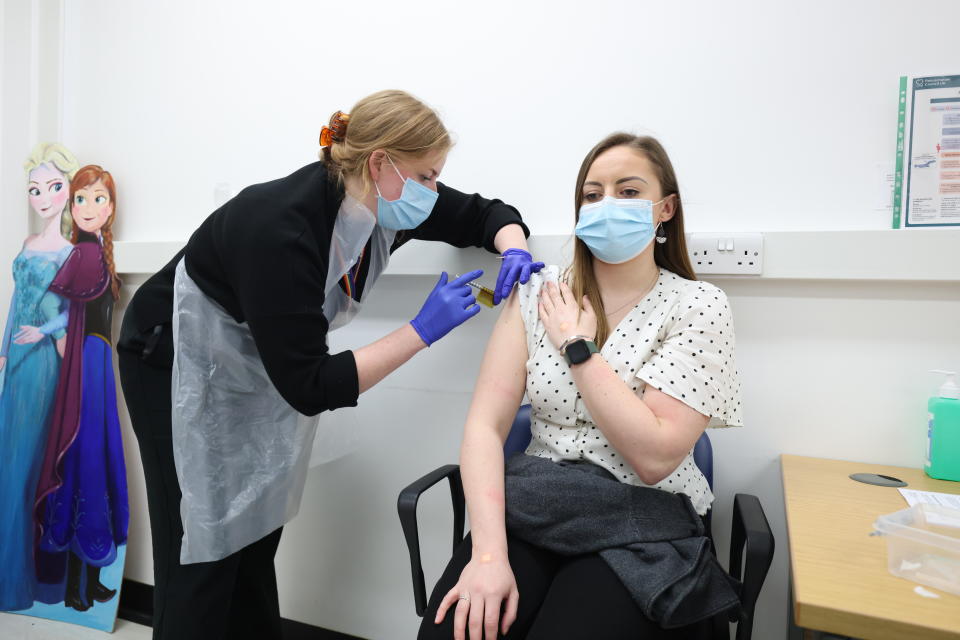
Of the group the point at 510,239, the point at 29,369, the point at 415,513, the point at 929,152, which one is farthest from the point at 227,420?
the point at 929,152

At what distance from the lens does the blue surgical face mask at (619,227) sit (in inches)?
47.9

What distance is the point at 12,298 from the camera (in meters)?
2.17

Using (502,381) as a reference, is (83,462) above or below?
below

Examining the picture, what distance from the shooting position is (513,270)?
1332 mm

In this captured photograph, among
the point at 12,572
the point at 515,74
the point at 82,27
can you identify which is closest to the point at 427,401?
the point at 515,74

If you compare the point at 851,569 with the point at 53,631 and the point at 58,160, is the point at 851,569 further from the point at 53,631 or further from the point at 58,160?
the point at 58,160

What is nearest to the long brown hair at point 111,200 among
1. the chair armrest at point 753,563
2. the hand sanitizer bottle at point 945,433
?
the chair armrest at point 753,563

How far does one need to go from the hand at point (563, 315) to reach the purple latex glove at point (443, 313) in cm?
17

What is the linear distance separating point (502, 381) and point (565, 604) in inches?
17.9

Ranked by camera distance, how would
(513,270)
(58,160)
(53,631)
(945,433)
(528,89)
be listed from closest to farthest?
(945,433) < (513,270) < (528,89) < (53,631) < (58,160)

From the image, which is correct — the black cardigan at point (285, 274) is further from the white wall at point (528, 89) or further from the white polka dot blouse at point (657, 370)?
the white wall at point (528, 89)

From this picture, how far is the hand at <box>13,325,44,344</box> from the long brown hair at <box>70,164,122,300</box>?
27cm

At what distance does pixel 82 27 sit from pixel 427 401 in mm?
1952

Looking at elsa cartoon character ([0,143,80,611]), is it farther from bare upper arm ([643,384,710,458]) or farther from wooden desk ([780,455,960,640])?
wooden desk ([780,455,960,640])
